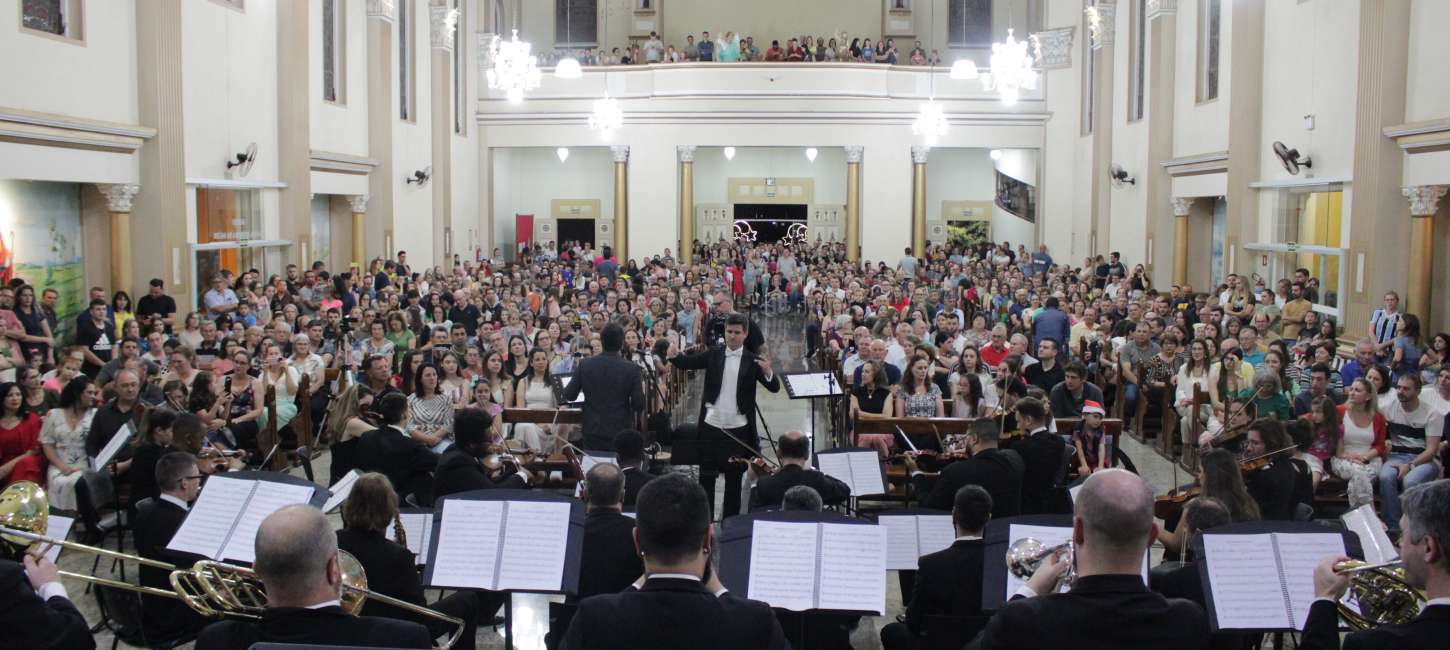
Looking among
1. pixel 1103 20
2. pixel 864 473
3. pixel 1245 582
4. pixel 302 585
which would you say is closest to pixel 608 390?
pixel 864 473

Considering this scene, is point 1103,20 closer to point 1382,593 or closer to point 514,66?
point 514,66

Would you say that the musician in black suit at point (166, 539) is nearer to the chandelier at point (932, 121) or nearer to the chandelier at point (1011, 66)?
the chandelier at point (1011, 66)

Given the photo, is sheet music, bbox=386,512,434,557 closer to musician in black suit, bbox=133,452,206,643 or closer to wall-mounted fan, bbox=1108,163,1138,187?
musician in black suit, bbox=133,452,206,643

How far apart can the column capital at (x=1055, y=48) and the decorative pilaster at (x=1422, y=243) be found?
14385 millimetres

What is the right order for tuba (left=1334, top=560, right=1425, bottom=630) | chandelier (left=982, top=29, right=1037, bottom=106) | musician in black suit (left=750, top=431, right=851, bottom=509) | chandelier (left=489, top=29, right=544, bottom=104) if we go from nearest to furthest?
1. tuba (left=1334, top=560, right=1425, bottom=630)
2. musician in black suit (left=750, top=431, right=851, bottom=509)
3. chandelier (left=982, top=29, right=1037, bottom=106)
4. chandelier (left=489, top=29, right=544, bottom=104)

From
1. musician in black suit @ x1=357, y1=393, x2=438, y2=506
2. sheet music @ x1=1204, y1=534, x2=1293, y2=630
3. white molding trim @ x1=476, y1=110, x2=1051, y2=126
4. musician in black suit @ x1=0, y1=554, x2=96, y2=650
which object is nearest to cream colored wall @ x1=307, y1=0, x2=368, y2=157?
white molding trim @ x1=476, y1=110, x2=1051, y2=126

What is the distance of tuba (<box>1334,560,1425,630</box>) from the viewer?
379cm

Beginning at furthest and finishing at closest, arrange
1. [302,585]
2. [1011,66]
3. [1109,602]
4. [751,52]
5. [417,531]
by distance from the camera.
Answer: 1. [751,52]
2. [1011,66]
3. [417,531]
4. [302,585]
5. [1109,602]

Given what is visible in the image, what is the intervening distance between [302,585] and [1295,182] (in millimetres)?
16939

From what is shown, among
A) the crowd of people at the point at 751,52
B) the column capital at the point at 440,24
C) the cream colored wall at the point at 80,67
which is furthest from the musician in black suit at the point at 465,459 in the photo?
the crowd of people at the point at 751,52

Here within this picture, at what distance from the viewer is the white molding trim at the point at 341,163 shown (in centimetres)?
2081

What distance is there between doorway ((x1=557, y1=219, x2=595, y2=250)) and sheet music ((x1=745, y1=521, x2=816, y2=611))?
29.5 metres

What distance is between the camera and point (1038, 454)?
7.59m

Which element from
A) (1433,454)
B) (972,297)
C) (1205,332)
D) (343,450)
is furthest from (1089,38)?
(343,450)
